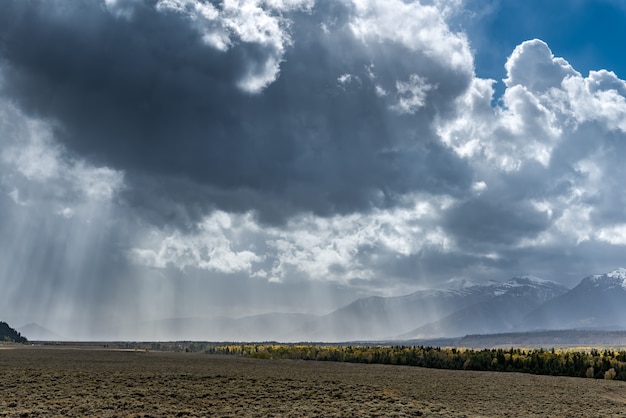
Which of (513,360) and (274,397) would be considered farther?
(513,360)

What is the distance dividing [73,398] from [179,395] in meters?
9.28

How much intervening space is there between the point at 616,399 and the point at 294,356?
92.6m

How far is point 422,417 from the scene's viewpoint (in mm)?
45250

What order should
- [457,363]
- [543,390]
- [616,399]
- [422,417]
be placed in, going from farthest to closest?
[457,363] < [543,390] < [616,399] < [422,417]

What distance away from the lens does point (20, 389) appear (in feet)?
171

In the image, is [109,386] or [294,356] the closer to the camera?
[109,386]

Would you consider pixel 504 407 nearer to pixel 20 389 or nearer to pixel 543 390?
pixel 543 390

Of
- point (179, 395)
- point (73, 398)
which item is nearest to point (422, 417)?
point (179, 395)

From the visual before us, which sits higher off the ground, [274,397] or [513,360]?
[513,360]

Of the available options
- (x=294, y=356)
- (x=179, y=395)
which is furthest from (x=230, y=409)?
(x=294, y=356)

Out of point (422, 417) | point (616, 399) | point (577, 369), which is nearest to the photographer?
point (422, 417)

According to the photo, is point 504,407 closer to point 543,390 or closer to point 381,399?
point 381,399

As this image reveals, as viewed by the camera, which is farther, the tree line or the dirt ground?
the tree line

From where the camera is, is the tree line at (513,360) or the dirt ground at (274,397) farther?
the tree line at (513,360)
